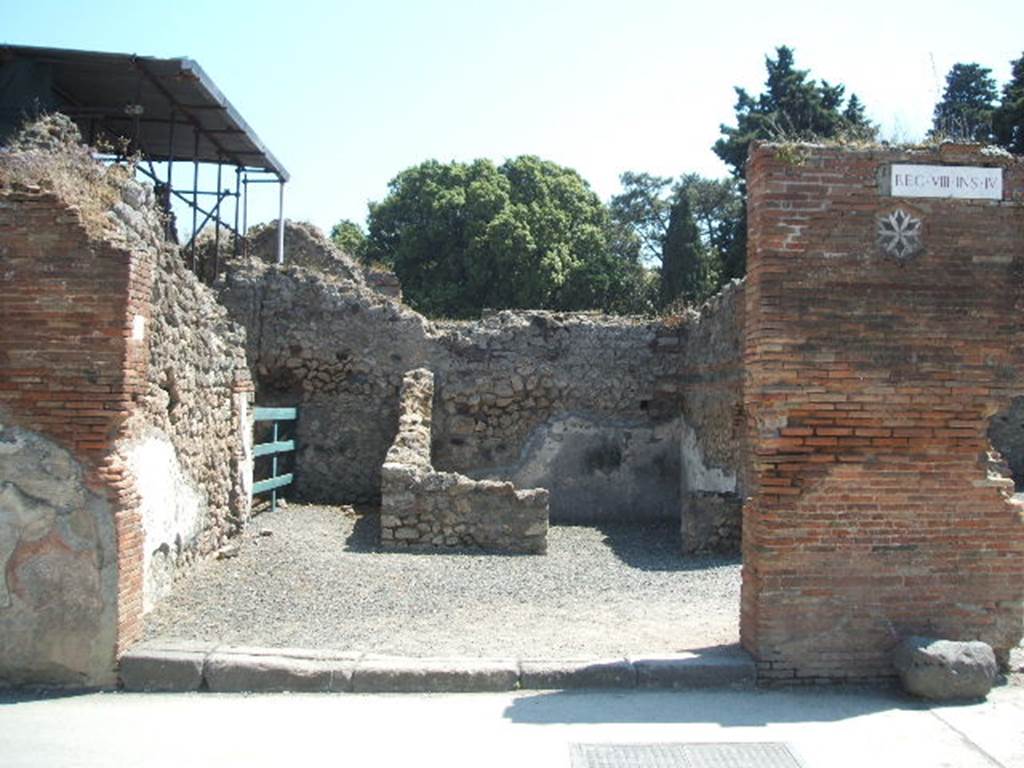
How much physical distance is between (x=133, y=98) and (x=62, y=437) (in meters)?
7.67

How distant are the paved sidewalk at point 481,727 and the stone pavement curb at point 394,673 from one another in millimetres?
86

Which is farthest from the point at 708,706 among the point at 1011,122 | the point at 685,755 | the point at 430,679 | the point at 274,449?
the point at 1011,122

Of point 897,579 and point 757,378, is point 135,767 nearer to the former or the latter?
point 757,378

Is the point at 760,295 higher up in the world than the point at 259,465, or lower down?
higher up

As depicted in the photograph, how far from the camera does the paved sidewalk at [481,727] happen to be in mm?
4723

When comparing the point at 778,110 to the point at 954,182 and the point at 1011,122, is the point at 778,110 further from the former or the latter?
the point at 954,182

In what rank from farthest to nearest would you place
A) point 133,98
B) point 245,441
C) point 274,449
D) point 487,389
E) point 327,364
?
point 487,389 → point 327,364 → point 133,98 → point 274,449 → point 245,441

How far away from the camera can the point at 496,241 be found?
103ft

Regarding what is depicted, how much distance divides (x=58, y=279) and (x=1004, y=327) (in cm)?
617

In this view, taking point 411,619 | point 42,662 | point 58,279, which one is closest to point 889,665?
point 411,619

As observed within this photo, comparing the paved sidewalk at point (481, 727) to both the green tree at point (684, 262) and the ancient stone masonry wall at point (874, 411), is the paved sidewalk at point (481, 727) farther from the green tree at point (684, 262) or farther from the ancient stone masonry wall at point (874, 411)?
the green tree at point (684, 262)

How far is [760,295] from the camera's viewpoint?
19.2 ft

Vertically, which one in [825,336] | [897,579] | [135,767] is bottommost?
[135,767]

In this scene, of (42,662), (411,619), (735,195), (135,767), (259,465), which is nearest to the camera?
(135,767)
